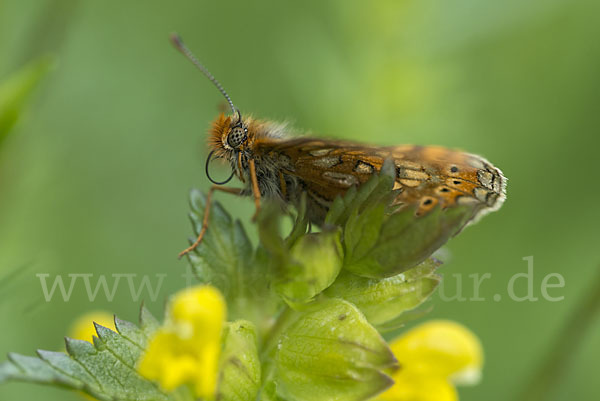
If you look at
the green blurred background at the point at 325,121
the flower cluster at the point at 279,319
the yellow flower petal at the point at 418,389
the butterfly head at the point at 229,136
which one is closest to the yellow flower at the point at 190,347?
the flower cluster at the point at 279,319

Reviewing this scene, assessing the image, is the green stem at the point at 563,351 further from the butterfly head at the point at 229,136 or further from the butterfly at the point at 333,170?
the butterfly head at the point at 229,136

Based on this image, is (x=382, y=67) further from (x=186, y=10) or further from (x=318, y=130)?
(x=186, y=10)

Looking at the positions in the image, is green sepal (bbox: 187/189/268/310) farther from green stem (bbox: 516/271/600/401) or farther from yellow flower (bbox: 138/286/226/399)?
green stem (bbox: 516/271/600/401)

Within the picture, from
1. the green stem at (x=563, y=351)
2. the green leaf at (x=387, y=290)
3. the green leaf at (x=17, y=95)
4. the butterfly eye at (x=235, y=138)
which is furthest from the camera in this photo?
the green stem at (x=563, y=351)

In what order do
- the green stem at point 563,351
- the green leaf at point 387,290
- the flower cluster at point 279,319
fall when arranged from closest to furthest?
the flower cluster at point 279,319, the green leaf at point 387,290, the green stem at point 563,351

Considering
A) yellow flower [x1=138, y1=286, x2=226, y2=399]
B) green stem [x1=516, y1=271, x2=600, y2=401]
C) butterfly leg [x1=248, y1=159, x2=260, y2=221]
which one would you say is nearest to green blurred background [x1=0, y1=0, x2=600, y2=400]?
green stem [x1=516, y1=271, x2=600, y2=401]

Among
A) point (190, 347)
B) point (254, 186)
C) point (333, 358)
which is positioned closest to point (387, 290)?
point (333, 358)

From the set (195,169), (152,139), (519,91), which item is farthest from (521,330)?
(152,139)
